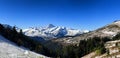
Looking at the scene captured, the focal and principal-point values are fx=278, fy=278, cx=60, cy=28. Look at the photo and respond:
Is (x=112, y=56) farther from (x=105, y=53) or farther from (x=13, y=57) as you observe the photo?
(x=13, y=57)

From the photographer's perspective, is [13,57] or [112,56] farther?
[112,56]

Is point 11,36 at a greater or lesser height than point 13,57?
greater

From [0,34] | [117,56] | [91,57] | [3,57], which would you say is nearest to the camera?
[3,57]

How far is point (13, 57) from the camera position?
68.8 meters

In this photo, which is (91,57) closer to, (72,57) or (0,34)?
(72,57)

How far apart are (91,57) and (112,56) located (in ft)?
103

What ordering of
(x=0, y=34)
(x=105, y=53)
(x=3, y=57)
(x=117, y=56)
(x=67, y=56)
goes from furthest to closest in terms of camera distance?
(x=67, y=56), (x=105, y=53), (x=117, y=56), (x=0, y=34), (x=3, y=57)

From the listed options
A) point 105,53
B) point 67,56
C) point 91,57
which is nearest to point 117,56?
point 105,53

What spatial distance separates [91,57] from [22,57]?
391 feet

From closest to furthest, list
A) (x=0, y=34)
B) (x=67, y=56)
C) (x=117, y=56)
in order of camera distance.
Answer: (x=0, y=34), (x=117, y=56), (x=67, y=56)

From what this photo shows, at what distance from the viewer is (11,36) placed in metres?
130

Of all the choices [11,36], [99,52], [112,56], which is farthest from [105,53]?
[11,36]

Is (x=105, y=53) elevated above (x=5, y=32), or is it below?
below

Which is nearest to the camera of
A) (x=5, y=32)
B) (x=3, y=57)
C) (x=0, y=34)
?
(x=3, y=57)
